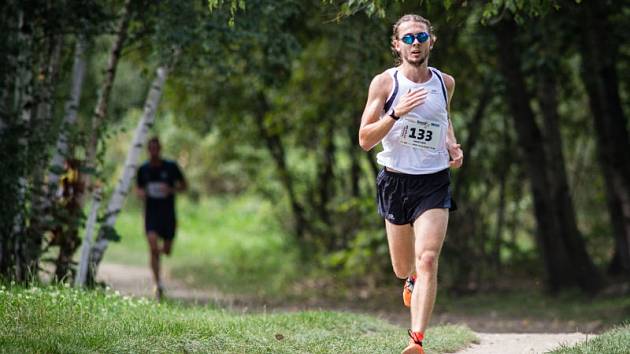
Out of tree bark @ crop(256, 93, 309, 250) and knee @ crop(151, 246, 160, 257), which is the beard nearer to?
knee @ crop(151, 246, 160, 257)

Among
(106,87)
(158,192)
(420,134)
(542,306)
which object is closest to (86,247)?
(106,87)

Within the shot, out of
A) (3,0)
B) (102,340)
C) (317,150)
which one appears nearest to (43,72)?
(3,0)

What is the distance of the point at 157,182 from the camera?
48.1ft

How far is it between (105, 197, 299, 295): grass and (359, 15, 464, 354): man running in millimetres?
10748

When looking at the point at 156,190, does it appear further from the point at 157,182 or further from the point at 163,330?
the point at 163,330

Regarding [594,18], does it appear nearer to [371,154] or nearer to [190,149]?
[371,154]

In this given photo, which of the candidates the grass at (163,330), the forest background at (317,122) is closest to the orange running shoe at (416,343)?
the grass at (163,330)

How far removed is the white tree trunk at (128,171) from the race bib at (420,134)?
17.5 ft

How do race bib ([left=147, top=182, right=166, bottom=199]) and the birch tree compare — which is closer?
the birch tree

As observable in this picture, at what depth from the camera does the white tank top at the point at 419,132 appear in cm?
684

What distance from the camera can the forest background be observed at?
35.5 feet

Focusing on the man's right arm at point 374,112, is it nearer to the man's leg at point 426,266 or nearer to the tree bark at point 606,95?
the man's leg at point 426,266

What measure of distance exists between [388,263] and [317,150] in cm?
320

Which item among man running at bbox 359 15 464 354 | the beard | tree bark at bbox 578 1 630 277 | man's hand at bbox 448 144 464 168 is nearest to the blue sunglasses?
man running at bbox 359 15 464 354
